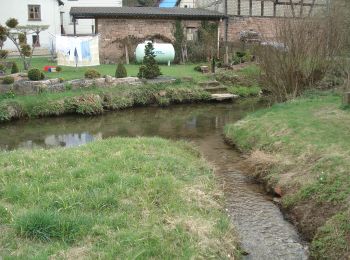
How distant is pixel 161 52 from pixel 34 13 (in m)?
15.1

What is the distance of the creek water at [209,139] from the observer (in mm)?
6680

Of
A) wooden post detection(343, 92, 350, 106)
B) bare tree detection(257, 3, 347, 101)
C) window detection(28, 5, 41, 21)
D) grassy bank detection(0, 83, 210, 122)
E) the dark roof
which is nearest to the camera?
wooden post detection(343, 92, 350, 106)

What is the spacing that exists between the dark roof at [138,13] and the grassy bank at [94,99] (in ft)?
30.9

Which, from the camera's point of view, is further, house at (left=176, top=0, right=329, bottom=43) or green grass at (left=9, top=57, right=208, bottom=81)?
house at (left=176, top=0, right=329, bottom=43)

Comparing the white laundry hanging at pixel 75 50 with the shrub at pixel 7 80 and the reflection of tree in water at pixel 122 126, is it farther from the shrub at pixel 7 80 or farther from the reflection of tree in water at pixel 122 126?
the reflection of tree in water at pixel 122 126

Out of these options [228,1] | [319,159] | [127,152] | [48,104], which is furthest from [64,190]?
[228,1]

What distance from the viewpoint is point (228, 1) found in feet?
101

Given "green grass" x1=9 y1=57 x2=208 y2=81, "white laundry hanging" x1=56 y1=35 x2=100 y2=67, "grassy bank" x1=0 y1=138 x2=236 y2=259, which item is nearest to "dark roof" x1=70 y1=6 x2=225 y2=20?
"green grass" x1=9 y1=57 x2=208 y2=81

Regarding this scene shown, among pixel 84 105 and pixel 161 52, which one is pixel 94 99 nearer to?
pixel 84 105

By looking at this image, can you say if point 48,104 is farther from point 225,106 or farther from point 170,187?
point 170,187

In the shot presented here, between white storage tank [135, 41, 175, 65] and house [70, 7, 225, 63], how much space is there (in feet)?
5.81

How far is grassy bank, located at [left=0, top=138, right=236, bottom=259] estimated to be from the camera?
17.1ft

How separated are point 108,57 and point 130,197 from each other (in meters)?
21.8

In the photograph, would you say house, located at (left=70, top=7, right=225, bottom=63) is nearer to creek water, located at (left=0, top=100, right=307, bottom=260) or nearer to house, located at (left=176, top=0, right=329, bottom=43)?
house, located at (left=176, top=0, right=329, bottom=43)
